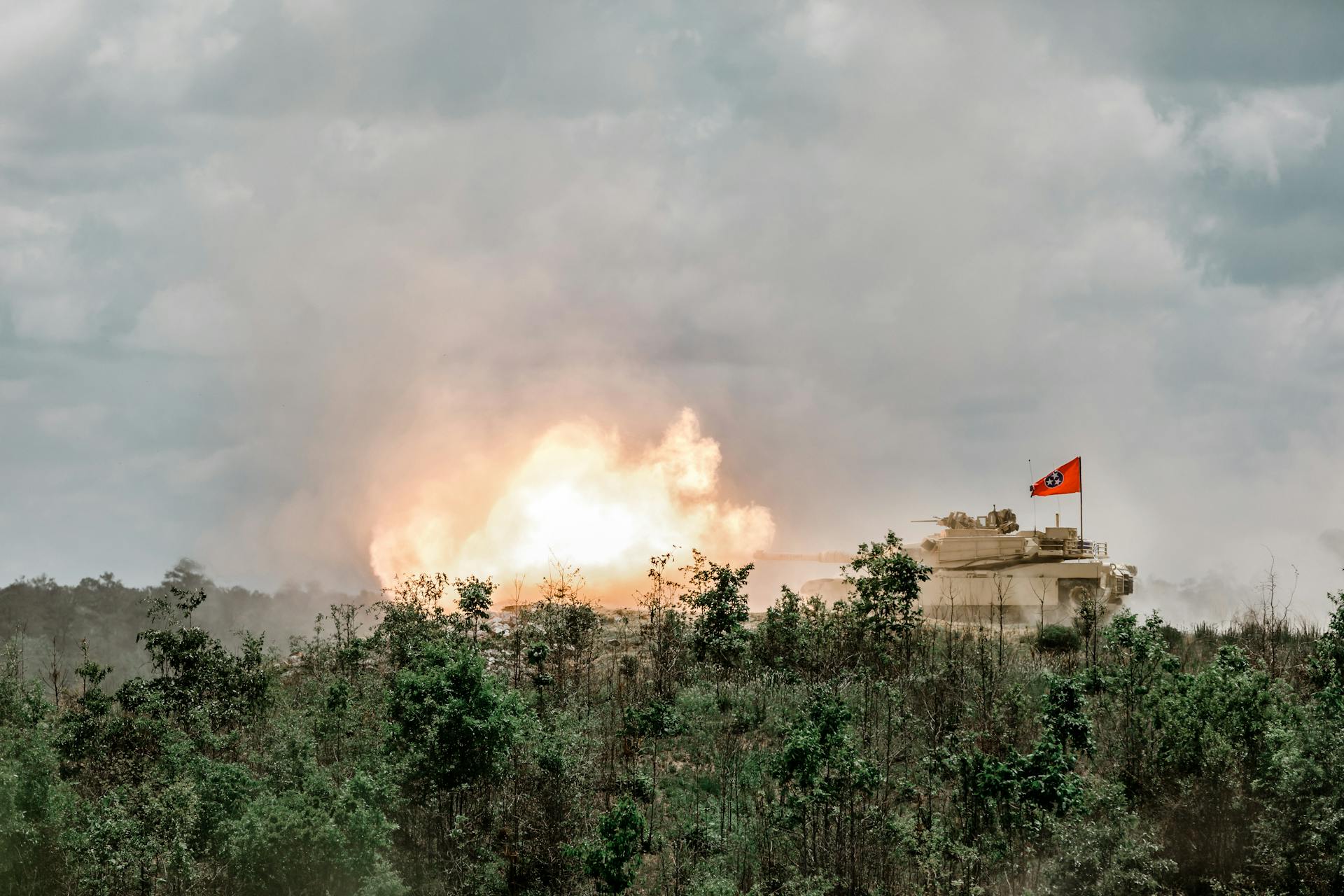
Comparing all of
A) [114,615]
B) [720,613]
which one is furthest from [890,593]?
[114,615]

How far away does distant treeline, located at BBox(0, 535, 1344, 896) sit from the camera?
1828 centimetres

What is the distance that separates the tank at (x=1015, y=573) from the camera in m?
44.2

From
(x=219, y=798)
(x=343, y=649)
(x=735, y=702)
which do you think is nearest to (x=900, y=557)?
(x=735, y=702)

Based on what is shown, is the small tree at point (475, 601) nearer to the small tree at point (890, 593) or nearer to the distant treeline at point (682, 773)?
the distant treeline at point (682, 773)

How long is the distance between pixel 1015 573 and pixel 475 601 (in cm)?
2489

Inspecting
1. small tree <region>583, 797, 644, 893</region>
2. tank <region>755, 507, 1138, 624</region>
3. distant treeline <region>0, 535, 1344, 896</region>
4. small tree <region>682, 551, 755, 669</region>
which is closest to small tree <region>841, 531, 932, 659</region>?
distant treeline <region>0, 535, 1344, 896</region>

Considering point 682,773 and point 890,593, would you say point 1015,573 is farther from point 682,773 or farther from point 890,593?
point 682,773

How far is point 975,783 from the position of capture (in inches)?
783

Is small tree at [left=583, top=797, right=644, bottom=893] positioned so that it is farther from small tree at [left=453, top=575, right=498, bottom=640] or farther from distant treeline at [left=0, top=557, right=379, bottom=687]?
distant treeline at [left=0, top=557, right=379, bottom=687]

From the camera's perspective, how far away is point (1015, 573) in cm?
4509

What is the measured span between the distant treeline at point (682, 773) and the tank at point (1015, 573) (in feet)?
46.6

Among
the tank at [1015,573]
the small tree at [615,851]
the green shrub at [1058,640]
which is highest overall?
the tank at [1015,573]

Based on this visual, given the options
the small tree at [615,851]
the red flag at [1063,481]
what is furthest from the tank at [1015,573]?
the small tree at [615,851]

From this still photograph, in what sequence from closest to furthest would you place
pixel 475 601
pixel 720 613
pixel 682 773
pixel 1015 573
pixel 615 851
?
pixel 615 851 → pixel 682 773 → pixel 475 601 → pixel 720 613 → pixel 1015 573
